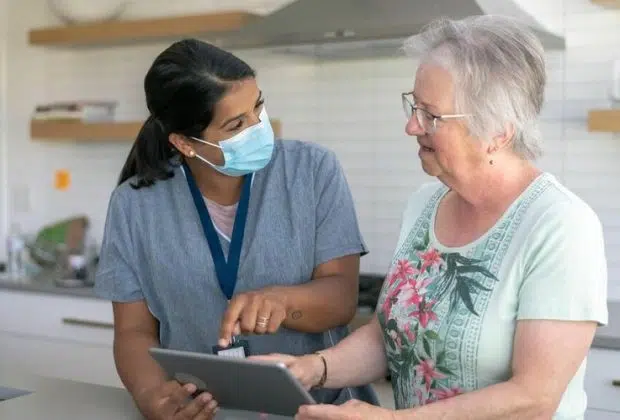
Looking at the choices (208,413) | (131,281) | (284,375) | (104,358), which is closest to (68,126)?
(104,358)

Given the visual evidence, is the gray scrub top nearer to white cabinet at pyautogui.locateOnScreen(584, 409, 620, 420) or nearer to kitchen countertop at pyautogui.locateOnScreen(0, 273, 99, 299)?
white cabinet at pyautogui.locateOnScreen(584, 409, 620, 420)

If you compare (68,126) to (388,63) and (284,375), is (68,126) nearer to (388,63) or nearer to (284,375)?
(388,63)

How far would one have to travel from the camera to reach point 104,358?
11.8 feet

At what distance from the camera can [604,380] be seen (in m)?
2.62

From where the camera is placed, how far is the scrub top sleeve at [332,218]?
6.59ft

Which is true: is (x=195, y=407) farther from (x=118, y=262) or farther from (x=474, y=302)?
(x=474, y=302)

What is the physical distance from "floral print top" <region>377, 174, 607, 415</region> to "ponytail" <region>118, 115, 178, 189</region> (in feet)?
2.05

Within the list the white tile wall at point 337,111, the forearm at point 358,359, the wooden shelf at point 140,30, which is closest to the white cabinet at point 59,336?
the white tile wall at point 337,111

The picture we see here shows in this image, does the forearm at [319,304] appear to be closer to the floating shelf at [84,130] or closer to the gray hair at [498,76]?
the gray hair at [498,76]

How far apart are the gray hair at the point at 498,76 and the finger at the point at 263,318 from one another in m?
0.52

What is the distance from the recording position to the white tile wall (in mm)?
3137

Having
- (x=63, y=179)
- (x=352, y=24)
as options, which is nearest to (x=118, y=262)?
(x=352, y=24)

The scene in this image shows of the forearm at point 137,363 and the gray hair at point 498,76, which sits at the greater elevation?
the gray hair at point 498,76

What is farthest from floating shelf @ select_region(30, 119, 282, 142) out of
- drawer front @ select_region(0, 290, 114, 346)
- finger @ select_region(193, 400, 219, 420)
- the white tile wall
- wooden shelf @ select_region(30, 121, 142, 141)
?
finger @ select_region(193, 400, 219, 420)
